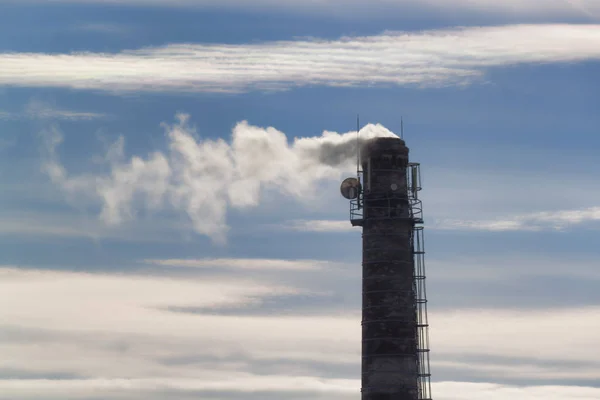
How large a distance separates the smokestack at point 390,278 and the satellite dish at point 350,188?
26cm

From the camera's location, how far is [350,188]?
83.3m

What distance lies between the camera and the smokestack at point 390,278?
260 ft

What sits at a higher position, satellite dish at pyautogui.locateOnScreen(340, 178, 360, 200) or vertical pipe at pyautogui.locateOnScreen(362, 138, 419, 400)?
satellite dish at pyautogui.locateOnScreen(340, 178, 360, 200)

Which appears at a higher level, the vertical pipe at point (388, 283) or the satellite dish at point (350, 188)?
the satellite dish at point (350, 188)

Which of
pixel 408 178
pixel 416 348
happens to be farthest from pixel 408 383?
pixel 408 178

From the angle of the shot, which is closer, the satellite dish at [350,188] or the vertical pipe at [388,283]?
the vertical pipe at [388,283]

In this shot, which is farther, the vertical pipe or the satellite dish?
the satellite dish

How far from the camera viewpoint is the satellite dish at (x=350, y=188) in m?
83.2

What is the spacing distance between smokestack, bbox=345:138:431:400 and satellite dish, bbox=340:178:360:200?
26cm

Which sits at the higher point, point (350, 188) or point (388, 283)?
point (350, 188)

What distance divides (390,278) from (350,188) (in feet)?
22.3

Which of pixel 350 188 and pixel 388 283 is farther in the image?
pixel 350 188

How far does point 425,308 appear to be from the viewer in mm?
80875

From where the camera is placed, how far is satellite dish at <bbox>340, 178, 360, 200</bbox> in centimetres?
8319
